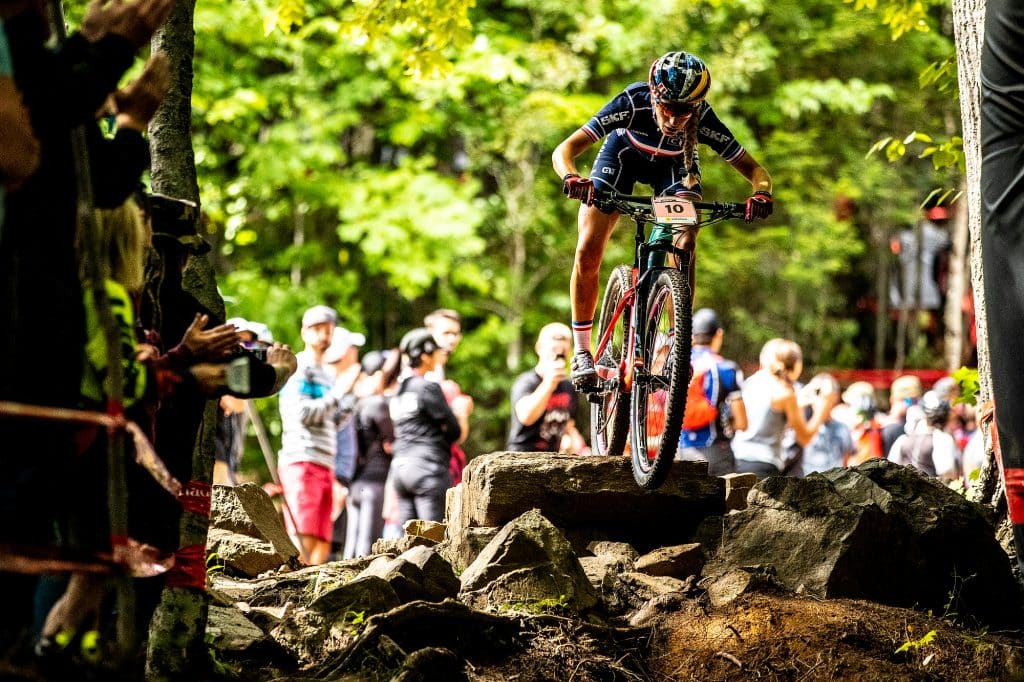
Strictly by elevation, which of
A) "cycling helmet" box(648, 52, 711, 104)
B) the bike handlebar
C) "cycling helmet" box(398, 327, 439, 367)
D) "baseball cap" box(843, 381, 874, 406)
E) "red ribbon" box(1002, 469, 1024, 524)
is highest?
"cycling helmet" box(648, 52, 711, 104)

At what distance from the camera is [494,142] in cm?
1767

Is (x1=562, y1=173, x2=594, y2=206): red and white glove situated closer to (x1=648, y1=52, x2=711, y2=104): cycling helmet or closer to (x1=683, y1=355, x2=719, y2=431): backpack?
(x1=648, y1=52, x2=711, y2=104): cycling helmet

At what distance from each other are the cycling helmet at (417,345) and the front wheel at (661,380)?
267cm

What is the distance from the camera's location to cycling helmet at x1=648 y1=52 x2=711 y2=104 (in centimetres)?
589

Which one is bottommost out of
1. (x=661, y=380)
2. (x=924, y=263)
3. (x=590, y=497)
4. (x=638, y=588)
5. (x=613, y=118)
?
(x=638, y=588)

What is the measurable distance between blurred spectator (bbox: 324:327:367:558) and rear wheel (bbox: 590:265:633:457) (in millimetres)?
2991

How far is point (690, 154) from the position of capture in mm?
6160

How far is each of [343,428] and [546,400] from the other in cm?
224

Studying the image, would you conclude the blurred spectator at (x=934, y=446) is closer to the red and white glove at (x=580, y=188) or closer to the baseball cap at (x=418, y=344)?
the baseball cap at (x=418, y=344)

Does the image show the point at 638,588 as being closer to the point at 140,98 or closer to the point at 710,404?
the point at 710,404

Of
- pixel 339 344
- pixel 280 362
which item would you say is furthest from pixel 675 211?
pixel 339 344

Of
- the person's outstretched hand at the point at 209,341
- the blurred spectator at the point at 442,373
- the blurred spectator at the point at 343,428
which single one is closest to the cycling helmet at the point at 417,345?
the blurred spectator at the point at 442,373

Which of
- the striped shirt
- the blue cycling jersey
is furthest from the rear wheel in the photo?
the striped shirt

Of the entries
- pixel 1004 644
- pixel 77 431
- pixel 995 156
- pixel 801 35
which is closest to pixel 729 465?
pixel 1004 644
